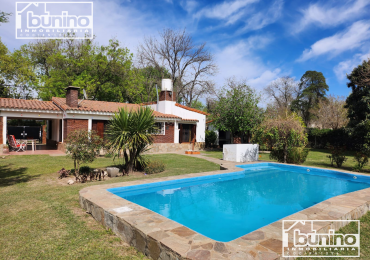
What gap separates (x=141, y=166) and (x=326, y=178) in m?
8.79

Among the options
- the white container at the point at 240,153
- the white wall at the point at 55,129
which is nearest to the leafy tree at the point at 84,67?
the white wall at the point at 55,129

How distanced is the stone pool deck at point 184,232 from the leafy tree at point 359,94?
67.1 feet

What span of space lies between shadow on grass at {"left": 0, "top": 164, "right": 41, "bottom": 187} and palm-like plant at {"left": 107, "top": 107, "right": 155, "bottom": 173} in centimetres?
355

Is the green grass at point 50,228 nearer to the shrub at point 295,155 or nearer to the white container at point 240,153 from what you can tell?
the white container at point 240,153

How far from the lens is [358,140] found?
24.5 meters

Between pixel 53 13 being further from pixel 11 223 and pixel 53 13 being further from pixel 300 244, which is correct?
pixel 300 244

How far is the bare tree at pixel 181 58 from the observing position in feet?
119

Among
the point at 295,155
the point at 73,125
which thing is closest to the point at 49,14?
the point at 73,125

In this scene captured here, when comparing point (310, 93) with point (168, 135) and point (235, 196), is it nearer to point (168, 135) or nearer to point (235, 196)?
point (168, 135)

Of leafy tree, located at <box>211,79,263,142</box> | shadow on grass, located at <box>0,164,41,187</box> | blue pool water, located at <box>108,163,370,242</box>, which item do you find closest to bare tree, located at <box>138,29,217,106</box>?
leafy tree, located at <box>211,79,263,142</box>

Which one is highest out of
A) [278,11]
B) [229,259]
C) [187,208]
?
[278,11]

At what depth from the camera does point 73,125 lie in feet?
60.1

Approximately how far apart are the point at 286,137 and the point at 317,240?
1110 cm

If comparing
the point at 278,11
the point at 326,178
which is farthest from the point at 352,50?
the point at 326,178
